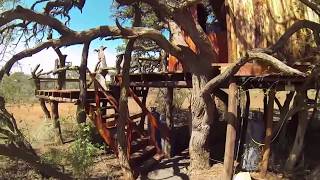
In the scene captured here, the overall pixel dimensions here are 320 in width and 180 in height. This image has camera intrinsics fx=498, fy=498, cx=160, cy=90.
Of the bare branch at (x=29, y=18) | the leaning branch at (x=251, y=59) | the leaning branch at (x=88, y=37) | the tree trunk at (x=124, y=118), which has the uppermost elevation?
the bare branch at (x=29, y=18)

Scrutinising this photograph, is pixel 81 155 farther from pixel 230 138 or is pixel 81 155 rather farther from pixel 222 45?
pixel 222 45

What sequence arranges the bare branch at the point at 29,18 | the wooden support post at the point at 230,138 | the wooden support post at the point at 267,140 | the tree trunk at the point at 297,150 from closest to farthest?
the bare branch at the point at 29,18
the wooden support post at the point at 230,138
the wooden support post at the point at 267,140
the tree trunk at the point at 297,150

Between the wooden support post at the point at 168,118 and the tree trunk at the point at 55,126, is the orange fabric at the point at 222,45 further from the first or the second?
the tree trunk at the point at 55,126

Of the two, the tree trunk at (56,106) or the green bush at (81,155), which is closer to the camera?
the green bush at (81,155)

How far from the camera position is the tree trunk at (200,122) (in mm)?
12617

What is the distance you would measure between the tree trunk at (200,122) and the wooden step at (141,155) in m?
1.65

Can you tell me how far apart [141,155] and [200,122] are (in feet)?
7.62

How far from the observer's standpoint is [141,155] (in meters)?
14.3

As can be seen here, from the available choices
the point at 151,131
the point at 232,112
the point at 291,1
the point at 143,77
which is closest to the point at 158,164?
the point at 151,131

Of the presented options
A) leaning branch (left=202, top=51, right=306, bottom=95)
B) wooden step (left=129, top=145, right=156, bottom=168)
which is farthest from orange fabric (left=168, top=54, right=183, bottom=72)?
leaning branch (left=202, top=51, right=306, bottom=95)

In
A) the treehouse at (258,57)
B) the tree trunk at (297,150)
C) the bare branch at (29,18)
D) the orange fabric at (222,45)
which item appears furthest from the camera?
the orange fabric at (222,45)

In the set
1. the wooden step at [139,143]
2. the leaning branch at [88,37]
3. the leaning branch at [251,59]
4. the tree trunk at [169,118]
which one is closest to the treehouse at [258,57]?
the leaning branch at [251,59]

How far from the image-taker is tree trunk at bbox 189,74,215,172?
12.6m

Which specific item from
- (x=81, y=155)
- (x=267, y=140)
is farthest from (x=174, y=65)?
(x=81, y=155)
